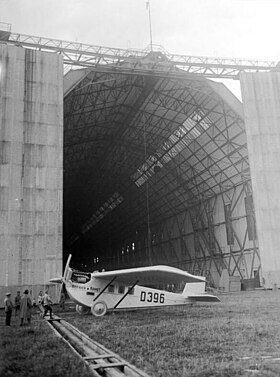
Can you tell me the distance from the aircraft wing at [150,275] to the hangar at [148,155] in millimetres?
7246

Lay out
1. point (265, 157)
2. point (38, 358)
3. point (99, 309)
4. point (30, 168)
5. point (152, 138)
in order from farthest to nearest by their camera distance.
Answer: point (152, 138) → point (265, 157) → point (30, 168) → point (99, 309) → point (38, 358)

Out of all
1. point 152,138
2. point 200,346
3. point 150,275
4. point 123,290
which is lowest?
point 200,346

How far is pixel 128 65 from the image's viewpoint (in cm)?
2956

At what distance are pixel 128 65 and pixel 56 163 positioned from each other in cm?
1018

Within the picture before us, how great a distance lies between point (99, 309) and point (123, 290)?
1.73m

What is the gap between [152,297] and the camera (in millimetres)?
18625

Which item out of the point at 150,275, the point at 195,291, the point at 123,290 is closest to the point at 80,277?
the point at 123,290

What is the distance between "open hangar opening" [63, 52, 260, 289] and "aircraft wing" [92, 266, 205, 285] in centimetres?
1618

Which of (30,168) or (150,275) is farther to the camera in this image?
(30,168)

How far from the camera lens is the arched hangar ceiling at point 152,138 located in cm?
3300

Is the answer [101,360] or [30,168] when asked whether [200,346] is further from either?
[30,168]

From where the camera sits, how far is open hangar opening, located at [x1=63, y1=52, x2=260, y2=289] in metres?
34.0

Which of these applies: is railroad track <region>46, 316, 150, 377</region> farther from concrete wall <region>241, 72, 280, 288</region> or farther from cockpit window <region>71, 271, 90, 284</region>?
concrete wall <region>241, 72, 280, 288</region>

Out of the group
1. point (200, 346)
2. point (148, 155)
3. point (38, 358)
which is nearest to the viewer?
point (38, 358)
